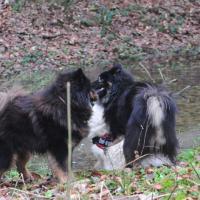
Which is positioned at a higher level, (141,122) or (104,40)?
(141,122)

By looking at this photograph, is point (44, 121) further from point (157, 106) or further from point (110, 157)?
point (110, 157)

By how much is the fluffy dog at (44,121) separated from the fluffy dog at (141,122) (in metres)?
0.52

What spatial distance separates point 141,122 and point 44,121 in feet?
3.97

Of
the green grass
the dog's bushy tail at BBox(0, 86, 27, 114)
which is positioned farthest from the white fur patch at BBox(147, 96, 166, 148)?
the dog's bushy tail at BBox(0, 86, 27, 114)

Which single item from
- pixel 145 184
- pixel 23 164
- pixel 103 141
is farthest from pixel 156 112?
pixel 23 164

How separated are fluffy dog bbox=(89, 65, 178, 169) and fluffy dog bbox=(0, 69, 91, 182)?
1.69 ft

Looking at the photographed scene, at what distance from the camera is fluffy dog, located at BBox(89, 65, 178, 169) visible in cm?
652

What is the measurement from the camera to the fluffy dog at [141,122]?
21.4 feet

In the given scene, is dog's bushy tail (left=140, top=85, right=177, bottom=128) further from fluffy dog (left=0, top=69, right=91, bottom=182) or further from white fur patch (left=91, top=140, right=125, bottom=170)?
white fur patch (left=91, top=140, right=125, bottom=170)

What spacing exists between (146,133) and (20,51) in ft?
36.5

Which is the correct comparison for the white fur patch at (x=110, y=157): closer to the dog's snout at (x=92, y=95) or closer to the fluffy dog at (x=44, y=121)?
the dog's snout at (x=92, y=95)

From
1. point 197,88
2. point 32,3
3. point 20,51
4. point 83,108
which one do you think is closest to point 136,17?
point 32,3

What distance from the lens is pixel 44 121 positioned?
239 inches

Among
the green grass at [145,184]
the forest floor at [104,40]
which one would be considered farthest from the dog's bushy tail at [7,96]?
the forest floor at [104,40]
